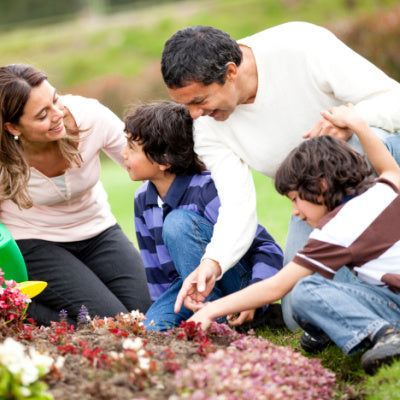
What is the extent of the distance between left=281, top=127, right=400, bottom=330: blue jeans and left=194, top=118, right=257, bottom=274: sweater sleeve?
0.25 meters

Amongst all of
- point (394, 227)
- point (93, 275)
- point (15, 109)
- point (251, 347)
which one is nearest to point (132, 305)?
point (93, 275)

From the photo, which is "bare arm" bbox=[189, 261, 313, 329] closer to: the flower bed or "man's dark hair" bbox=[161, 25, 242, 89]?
the flower bed

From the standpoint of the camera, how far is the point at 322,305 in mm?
2764

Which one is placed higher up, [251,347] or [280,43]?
[280,43]

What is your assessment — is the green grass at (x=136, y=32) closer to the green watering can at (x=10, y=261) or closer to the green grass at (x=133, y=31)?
the green grass at (x=133, y=31)

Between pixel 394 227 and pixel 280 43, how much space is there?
4.35 ft

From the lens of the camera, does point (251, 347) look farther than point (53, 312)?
No

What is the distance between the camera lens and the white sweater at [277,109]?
347 cm

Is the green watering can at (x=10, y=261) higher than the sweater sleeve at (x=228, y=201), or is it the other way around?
the sweater sleeve at (x=228, y=201)

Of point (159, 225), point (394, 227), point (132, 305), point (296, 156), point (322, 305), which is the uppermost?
point (296, 156)

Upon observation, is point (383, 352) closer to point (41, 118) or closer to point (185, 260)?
point (185, 260)

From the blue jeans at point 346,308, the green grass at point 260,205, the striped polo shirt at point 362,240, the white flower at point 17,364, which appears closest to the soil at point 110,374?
the white flower at point 17,364

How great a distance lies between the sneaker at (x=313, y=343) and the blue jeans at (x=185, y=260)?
2.14ft

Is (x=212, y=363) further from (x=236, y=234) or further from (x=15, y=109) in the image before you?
(x=15, y=109)
